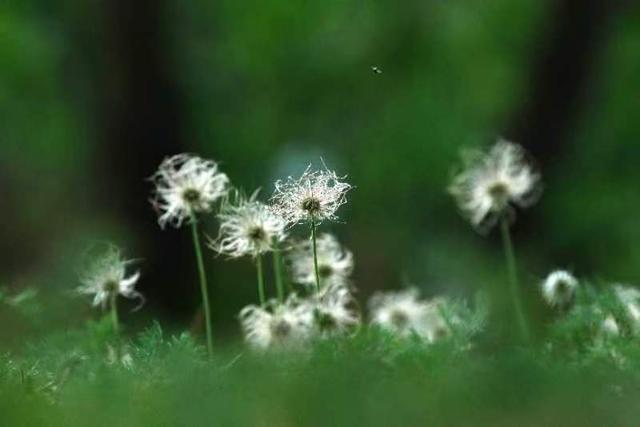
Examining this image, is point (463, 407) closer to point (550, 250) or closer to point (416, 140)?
point (550, 250)

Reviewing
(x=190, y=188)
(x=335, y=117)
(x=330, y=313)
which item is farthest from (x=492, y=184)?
(x=335, y=117)

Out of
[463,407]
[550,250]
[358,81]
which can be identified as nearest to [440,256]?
[550,250]

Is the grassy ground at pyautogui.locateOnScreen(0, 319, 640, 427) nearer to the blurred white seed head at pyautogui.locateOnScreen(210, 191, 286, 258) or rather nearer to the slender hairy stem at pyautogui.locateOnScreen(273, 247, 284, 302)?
the blurred white seed head at pyautogui.locateOnScreen(210, 191, 286, 258)

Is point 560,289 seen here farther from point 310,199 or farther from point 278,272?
point 310,199

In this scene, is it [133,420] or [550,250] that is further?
[550,250]

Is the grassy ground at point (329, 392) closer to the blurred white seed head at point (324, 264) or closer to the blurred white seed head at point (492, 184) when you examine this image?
the blurred white seed head at point (324, 264)

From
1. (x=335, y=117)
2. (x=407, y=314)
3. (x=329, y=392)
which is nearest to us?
(x=329, y=392)

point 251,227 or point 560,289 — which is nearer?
point 251,227
